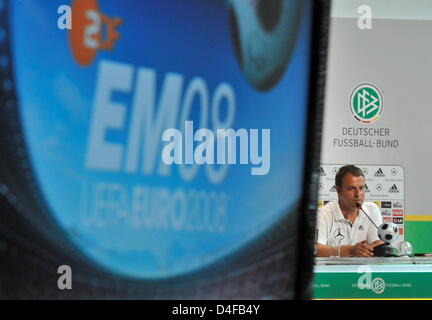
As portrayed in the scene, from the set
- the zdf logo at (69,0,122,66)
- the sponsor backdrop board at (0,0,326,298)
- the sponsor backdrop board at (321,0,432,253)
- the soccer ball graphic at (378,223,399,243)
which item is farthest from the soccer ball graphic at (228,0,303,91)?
the soccer ball graphic at (378,223,399,243)

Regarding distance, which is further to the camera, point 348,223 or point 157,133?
point 348,223

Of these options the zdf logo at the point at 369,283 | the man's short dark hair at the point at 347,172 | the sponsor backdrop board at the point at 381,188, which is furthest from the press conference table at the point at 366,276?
the man's short dark hair at the point at 347,172

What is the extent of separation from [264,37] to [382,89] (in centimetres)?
79

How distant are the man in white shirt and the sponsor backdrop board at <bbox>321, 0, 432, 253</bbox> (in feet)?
0.21

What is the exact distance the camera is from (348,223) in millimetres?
2320

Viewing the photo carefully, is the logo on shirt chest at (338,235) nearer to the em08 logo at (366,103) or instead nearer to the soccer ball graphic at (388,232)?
the soccer ball graphic at (388,232)

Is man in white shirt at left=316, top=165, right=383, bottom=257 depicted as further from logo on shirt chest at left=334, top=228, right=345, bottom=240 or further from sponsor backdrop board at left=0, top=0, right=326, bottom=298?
sponsor backdrop board at left=0, top=0, right=326, bottom=298

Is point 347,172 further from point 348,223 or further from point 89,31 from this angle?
point 89,31

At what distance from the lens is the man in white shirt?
2301mm

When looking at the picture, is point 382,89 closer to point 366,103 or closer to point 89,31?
point 366,103

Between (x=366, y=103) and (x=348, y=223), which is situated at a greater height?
(x=366, y=103)

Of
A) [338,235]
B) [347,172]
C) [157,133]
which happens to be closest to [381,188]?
[347,172]

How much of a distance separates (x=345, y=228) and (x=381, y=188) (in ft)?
0.67

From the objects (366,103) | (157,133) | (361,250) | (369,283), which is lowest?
(369,283)
